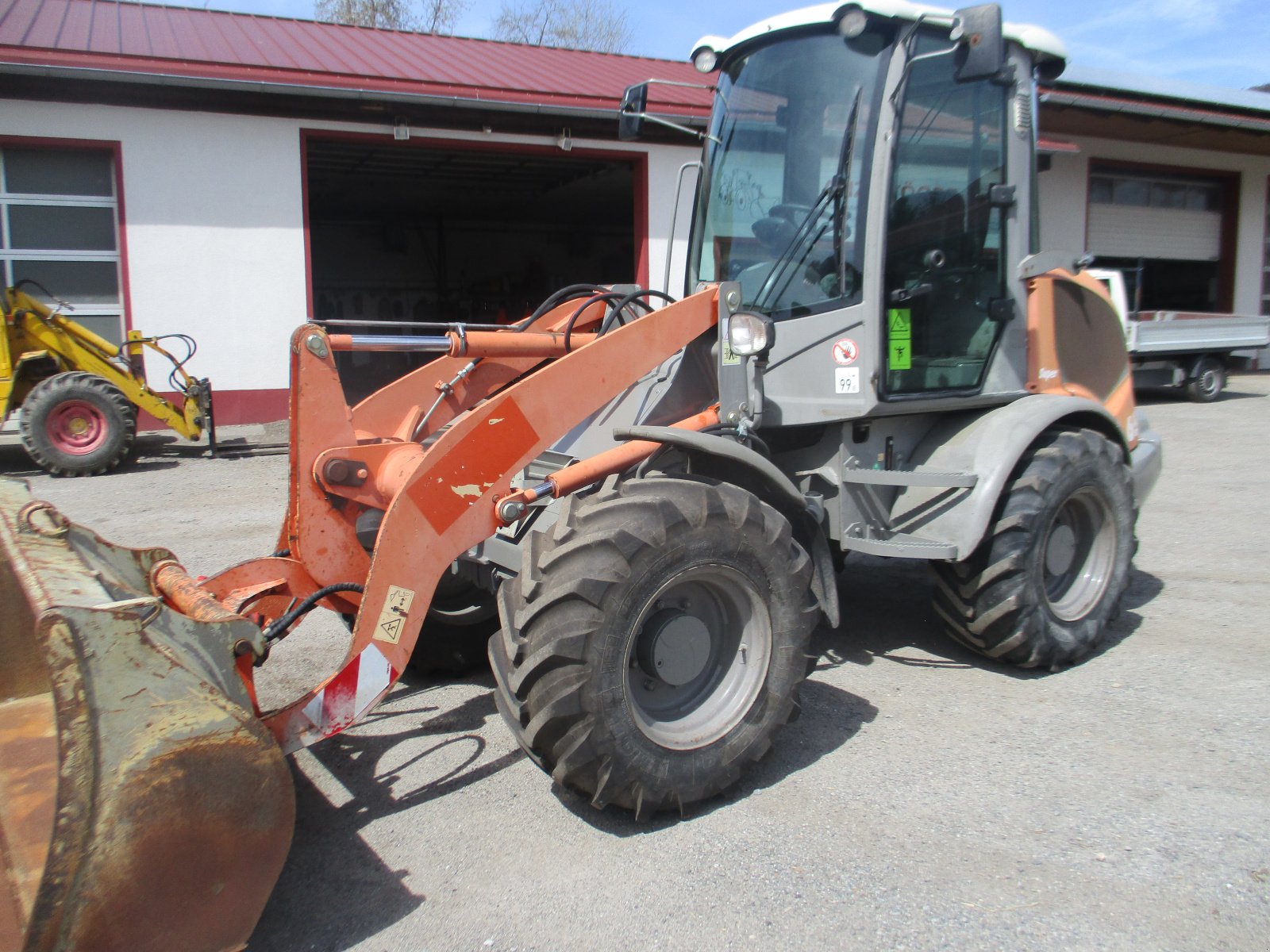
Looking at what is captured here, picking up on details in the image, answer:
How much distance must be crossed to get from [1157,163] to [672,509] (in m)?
21.6

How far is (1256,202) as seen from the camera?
21.5 m

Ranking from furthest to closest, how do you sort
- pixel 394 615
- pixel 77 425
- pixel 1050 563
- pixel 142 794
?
pixel 77 425, pixel 1050 563, pixel 394 615, pixel 142 794

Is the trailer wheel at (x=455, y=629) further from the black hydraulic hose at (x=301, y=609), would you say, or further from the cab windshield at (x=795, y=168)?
the cab windshield at (x=795, y=168)

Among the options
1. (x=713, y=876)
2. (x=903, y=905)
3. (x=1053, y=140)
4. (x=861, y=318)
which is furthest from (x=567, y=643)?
(x=1053, y=140)

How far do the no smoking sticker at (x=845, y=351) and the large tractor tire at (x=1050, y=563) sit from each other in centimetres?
93

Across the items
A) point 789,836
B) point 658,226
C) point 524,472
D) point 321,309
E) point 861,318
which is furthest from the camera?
point 321,309

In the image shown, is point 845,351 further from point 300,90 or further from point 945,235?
point 300,90

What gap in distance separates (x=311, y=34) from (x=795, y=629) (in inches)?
614

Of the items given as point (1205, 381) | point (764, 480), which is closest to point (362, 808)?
point (764, 480)

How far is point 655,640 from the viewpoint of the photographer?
10.2 feet

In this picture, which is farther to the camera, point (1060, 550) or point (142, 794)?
point (1060, 550)

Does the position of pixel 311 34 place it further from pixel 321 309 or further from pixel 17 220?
pixel 321 309

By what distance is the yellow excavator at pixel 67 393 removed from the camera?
9703 millimetres

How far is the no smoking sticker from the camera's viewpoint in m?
3.88
